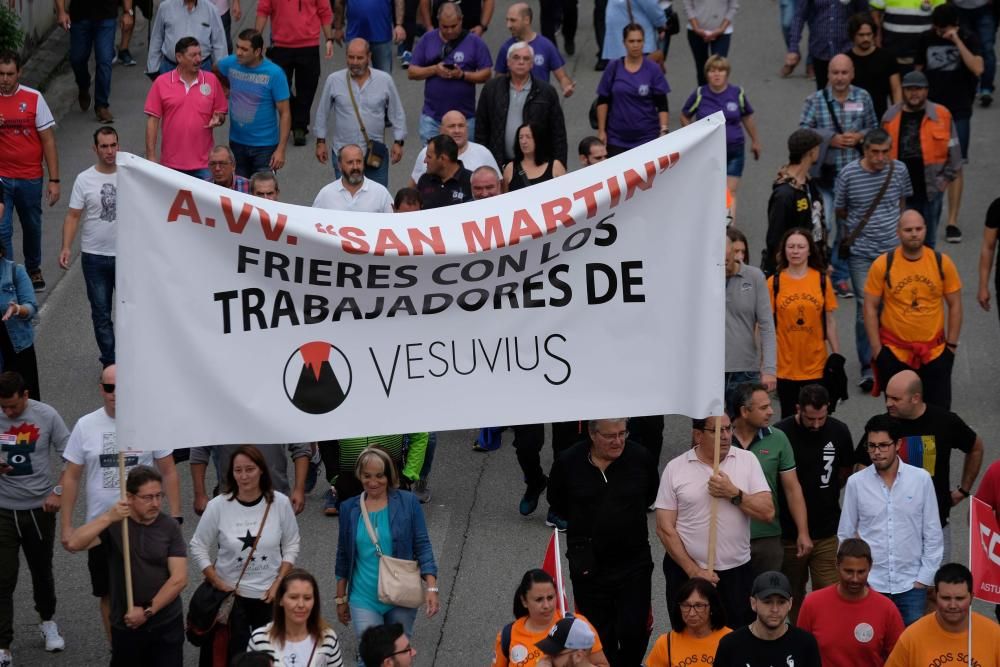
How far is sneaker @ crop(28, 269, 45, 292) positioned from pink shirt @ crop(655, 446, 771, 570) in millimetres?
8219

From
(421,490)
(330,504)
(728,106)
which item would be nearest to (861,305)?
(728,106)

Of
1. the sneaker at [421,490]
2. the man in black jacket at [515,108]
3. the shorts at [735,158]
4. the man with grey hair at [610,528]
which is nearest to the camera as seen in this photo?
the man with grey hair at [610,528]

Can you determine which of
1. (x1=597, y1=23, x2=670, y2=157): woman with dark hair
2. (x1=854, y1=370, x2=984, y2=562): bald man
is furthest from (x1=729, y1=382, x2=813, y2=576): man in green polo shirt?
(x1=597, y1=23, x2=670, y2=157): woman with dark hair

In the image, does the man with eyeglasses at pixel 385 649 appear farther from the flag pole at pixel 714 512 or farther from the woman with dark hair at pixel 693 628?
the flag pole at pixel 714 512

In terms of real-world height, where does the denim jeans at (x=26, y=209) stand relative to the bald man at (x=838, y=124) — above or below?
below

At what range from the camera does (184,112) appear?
1570cm

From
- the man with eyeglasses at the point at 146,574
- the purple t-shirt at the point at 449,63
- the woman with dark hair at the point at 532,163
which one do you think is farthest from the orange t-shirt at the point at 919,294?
the man with eyeglasses at the point at 146,574

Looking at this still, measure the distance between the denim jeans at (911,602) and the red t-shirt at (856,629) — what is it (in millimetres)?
710

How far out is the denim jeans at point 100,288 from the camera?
46.4 ft

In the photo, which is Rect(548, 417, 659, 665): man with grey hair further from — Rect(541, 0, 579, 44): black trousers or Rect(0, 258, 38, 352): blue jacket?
Rect(541, 0, 579, 44): black trousers

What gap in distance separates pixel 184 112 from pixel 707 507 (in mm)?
7618

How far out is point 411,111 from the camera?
2084 cm

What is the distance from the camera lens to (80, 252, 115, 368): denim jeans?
14.2m

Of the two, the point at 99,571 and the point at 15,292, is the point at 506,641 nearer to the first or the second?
the point at 99,571
